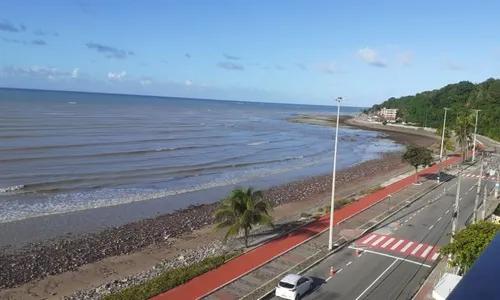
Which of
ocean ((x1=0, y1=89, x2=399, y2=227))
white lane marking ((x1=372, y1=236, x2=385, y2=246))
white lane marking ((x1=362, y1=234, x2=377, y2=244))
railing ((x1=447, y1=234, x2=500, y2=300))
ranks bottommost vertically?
ocean ((x1=0, y1=89, x2=399, y2=227))

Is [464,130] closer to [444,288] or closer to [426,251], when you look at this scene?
[426,251]

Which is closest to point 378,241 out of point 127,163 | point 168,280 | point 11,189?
point 168,280

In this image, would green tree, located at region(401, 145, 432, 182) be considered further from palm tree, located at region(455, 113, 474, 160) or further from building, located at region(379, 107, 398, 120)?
building, located at region(379, 107, 398, 120)

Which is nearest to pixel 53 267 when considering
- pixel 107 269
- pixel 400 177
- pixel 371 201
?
pixel 107 269

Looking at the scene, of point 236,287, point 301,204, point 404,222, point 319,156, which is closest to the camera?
point 236,287

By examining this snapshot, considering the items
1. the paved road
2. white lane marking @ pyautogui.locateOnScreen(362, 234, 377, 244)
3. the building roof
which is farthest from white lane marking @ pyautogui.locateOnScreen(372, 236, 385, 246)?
the building roof

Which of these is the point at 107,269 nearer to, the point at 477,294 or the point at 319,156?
the point at 477,294

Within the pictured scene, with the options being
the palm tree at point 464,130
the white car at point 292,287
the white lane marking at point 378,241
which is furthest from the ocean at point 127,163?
the white car at point 292,287
